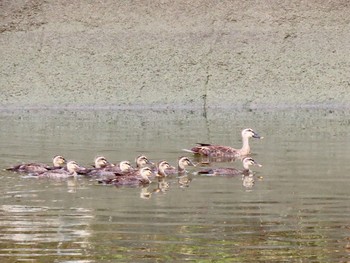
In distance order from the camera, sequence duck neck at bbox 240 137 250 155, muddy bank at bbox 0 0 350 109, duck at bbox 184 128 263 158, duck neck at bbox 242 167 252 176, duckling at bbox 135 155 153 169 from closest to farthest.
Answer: duck neck at bbox 242 167 252 176
duckling at bbox 135 155 153 169
duck at bbox 184 128 263 158
duck neck at bbox 240 137 250 155
muddy bank at bbox 0 0 350 109

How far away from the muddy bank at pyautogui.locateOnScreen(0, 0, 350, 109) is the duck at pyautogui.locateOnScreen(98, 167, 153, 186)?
20.1m

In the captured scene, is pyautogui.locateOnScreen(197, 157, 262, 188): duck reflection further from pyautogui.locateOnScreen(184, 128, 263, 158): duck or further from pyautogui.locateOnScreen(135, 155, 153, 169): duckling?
pyautogui.locateOnScreen(184, 128, 263, 158): duck

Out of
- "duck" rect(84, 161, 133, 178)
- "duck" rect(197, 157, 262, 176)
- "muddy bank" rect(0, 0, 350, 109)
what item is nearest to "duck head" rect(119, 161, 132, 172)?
"duck" rect(84, 161, 133, 178)

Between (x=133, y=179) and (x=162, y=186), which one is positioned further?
(x=162, y=186)

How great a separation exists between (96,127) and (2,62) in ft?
43.7

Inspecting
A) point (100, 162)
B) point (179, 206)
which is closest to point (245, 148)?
point (100, 162)

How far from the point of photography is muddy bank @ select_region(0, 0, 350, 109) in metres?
43.7

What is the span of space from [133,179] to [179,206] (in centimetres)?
265

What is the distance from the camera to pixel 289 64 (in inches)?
1801

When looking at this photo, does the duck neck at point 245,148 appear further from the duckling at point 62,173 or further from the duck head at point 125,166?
the duckling at point 62,173

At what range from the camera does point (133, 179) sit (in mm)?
22234

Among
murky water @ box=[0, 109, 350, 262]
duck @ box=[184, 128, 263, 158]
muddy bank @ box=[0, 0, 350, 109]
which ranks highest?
muddy bank @ box=[0, 0, 350, 109]

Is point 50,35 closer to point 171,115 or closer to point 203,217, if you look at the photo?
point 171,115

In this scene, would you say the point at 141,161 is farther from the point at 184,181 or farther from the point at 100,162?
the point at 184,181
